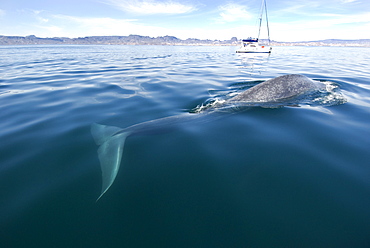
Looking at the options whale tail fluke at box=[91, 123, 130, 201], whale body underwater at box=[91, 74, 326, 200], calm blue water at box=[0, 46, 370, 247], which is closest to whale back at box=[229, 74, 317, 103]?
whale body underwater at box=[91, 74, 326, 200]

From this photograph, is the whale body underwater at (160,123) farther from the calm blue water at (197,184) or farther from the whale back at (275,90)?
the calm blue water at (197,184)

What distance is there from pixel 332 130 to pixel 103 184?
22.7ft

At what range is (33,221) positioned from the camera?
10.1 ft

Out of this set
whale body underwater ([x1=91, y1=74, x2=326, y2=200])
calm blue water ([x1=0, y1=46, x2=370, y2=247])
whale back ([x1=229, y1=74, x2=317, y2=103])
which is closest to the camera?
calm blue water ([x1=0, y1=46, x2=370, y2=247])

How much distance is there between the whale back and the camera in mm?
8461

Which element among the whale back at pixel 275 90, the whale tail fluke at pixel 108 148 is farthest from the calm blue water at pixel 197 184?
→ the whale back at pixel 275 90

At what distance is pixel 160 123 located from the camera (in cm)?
636

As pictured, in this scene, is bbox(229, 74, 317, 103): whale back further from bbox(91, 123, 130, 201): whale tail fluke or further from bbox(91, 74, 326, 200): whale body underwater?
bbox(91, 123, 130, 201): whale tail fluke

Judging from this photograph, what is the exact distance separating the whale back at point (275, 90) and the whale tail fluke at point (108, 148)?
17.9 feet

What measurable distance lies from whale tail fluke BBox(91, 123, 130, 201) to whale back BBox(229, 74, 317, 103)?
17.9ft

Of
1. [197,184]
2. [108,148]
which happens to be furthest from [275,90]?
[108,148]

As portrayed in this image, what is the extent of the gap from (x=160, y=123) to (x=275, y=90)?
19.5 feet

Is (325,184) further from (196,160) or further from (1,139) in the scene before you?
(1,139)

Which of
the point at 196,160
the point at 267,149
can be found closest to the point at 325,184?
the point at 267,149
